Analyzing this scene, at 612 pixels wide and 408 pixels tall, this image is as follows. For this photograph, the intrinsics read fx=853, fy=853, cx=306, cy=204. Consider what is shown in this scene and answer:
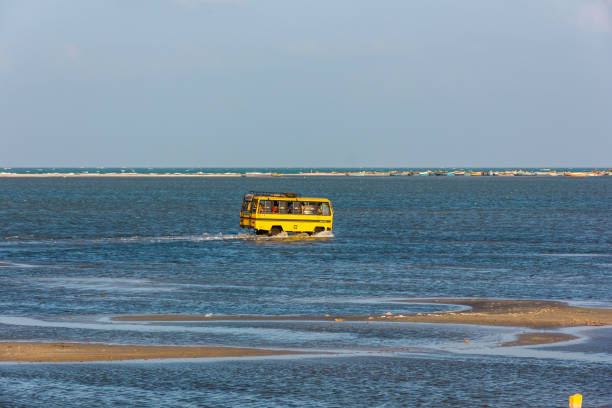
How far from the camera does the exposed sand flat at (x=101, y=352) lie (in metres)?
19.9

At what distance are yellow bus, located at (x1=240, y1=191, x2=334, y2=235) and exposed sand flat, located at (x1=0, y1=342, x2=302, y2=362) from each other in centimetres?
3592

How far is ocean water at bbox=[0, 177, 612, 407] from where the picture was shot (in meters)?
17.2

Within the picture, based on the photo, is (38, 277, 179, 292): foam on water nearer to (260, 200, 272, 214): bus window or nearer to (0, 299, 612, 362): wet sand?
(0, 299, 612, 362): wet sand

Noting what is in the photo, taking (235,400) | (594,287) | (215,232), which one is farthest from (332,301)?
(215,232)

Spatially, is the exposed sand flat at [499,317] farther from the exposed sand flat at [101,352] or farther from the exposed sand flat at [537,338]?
the exposed sand flat at [101,352]

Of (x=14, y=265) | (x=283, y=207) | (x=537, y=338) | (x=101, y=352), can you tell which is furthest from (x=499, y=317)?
(x=283, y=207)

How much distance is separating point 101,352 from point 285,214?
3841 centimetres

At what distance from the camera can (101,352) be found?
20547 mm

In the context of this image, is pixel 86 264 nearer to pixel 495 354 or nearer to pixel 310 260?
pixel 310 260

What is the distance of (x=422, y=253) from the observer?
1900 inches

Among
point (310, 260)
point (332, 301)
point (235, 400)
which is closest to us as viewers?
point (235, 400)

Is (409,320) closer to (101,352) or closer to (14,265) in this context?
(101,352)

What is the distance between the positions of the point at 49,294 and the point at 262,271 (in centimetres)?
1118

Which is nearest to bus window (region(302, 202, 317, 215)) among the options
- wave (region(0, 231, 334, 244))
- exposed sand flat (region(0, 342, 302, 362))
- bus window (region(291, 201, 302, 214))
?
bus window (region(291, 201, 302, 214))
